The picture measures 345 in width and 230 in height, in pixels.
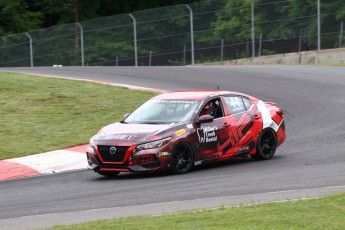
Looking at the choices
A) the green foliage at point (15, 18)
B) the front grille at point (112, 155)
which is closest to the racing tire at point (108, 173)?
the front grille at point (112, 155)

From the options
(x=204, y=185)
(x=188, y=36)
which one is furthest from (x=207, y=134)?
(x=188, y=36)

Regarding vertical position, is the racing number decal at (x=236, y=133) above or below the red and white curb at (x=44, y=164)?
above

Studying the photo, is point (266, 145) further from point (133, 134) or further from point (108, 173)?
point (108, 173)

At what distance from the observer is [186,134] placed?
15250 mm

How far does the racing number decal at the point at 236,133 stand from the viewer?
15969 millimetres

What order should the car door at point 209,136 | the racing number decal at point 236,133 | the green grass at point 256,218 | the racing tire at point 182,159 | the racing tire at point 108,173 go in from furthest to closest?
the racing number decal at point 236,133 < the car door at point 209,136 < the racing tire at point 108,173 < the racing tire at point 182,159 < the green grass at point 256,218

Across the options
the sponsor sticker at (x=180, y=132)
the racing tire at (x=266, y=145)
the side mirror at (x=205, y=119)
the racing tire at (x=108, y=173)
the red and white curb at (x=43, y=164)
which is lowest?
the red and white curb at (x=43, y=164)

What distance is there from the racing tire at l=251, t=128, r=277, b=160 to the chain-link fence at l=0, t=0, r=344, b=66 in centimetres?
2256

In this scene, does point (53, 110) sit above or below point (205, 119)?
below

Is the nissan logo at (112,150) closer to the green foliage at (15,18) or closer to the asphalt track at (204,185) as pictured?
the asphalt track at (204,185)

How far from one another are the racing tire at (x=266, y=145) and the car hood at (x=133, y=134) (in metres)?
2.04

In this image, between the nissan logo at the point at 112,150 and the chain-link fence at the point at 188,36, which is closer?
the nissan logo at the point at 112,150

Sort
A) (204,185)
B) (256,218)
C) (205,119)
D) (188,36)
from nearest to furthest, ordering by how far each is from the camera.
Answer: (256,218)
(204,185)
(205,119)
(188,36)

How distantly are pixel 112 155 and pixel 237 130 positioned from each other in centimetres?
253
